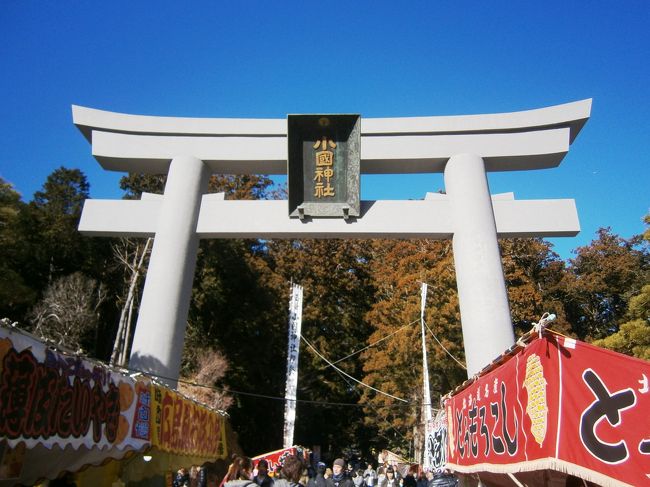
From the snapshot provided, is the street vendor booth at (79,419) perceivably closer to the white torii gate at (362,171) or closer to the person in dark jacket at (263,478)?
the person in dark jacket at (263,478)

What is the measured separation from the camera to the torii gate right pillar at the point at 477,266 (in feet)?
26.0

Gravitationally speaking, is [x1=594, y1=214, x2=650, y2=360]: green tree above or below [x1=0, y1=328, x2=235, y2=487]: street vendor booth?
above

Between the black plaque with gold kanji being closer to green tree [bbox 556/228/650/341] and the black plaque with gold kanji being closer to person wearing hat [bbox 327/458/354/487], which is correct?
person wearing hat [bbox 327/458/354/487]

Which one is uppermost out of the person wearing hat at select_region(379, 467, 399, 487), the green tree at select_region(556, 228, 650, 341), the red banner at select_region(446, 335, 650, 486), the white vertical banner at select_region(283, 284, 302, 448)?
the green tree at select_region(556, 228, 650, 341)

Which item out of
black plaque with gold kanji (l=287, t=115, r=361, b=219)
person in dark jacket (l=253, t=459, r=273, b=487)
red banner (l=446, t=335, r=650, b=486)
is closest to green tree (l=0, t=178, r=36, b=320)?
black plaque with gold kanji (l=287, t=115, r=361, b=219)

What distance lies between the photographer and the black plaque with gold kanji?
29.5 ft

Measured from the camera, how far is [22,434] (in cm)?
293

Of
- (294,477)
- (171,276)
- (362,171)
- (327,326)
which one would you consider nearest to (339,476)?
(294,477)

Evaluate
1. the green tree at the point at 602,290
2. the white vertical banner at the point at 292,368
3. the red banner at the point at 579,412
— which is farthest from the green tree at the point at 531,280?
the red banner at the point at 579,412

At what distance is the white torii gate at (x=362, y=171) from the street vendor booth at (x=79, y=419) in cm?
284

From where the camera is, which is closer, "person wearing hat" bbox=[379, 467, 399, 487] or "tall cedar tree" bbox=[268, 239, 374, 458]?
"person wearing hat" bbox=[379, 467, 399, 487]

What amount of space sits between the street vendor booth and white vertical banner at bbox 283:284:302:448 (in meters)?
7.86

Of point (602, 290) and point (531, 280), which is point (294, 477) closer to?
point (531, 280)

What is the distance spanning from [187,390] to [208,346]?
3.56m
